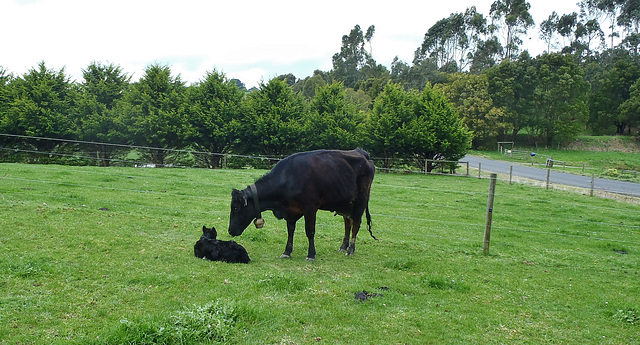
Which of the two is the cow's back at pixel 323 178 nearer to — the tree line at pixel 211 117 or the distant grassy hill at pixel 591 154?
the tree line at pixel 211 117

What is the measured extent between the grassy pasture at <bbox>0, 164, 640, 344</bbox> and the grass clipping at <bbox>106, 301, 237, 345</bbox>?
0.06ft

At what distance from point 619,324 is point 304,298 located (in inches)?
168

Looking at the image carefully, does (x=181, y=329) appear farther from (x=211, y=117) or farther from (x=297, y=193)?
(x=211, y=117)

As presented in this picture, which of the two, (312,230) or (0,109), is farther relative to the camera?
(0,109)

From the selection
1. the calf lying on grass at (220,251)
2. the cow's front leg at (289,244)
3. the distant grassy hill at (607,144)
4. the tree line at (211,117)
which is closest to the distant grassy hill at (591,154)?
the distant grassy hill at (607,144)

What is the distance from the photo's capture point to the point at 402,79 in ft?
263

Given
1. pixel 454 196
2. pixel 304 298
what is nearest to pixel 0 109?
pixel 454 196

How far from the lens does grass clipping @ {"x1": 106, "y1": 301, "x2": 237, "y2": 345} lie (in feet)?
14.3

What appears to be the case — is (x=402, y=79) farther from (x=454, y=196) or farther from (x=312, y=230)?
(x=312, y=230)

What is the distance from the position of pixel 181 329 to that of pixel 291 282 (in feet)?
7.14

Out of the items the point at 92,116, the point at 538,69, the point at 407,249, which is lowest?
the point at 407,249

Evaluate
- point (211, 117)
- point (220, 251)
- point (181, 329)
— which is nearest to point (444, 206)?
point (220, 251)

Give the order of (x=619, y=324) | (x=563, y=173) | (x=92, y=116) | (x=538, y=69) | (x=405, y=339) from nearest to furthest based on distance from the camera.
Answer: (x=405, y=339) → (x=619, y=324) → (x=92, y=116) → (x=563, y=173) → (x=538, y=69)

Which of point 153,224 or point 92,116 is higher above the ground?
point 92,116
